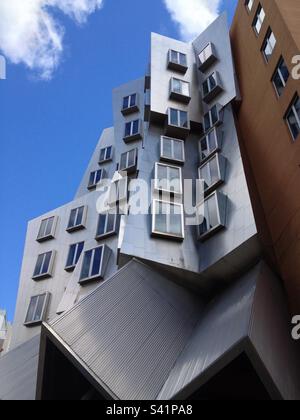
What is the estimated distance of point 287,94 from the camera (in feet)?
49.5

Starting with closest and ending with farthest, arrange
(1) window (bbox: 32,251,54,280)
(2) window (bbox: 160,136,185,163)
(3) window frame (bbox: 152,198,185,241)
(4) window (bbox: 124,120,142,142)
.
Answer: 1. (3) window frame (bbox: 152,198,185,241)
2. (2) window (bbox: 160,136,185,163)
3. (1) window (bbox: 32,251,54,280)
4. (4) window (bbox: 124,120,142,142)

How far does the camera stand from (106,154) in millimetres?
29078

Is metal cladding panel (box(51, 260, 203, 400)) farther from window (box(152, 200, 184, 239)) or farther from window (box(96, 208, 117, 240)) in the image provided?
window (box(96, 208, 117, 240))

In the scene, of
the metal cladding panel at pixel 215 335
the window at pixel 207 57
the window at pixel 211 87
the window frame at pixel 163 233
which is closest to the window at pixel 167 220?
the window frame at pixel 163 233

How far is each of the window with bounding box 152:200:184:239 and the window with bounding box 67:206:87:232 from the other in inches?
321

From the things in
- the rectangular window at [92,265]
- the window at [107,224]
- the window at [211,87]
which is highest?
the window at [211,87]

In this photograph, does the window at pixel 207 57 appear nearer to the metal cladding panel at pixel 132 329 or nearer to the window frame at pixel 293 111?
the window frame at pixel 293 111

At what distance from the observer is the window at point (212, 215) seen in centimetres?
1612

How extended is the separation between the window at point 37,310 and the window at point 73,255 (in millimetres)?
2102

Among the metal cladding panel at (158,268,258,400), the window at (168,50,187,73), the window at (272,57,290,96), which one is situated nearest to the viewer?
the metal cladding panel at (158,268,258,400)

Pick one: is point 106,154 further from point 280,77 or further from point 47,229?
point 280,77

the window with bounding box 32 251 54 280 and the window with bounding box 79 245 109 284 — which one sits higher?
the window with bounding box 32 251 54 280

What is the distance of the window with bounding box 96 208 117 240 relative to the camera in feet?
70.1

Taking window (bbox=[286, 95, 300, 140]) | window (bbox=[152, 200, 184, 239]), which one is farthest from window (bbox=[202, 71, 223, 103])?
window (bbox=[152, 200, 184, 239])
